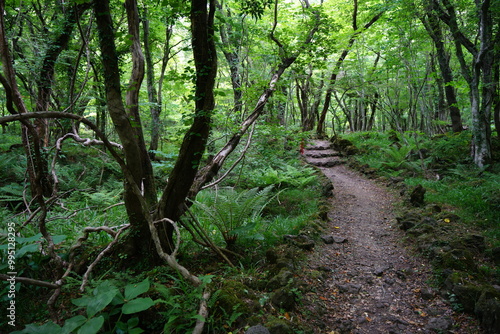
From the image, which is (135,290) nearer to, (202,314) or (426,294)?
(202,314)

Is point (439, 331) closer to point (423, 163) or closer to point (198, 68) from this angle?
point (198, 68)

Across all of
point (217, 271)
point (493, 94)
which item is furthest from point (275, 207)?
point (493, 94)

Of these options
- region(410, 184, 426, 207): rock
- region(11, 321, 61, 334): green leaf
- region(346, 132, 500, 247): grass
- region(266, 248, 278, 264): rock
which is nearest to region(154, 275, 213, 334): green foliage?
region(11, 321, 61, 334): green leaf

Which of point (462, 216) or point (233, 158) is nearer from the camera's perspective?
point (462, 216)

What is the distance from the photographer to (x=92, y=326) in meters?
1.71

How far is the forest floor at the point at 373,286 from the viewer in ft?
8.95

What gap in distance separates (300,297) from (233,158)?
5347 millimetres

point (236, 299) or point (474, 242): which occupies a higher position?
point (236, 299)

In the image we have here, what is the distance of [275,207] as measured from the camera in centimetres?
696

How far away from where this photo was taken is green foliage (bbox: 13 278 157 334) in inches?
67.7

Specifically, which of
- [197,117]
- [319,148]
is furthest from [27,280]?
[319,148]

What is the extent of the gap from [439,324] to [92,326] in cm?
321

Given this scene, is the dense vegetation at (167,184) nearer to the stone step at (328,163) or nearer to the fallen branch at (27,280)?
the fallen branch at (27,280)

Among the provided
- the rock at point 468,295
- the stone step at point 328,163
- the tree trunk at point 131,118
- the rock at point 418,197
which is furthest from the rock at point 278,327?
the stone step at point 328,163
